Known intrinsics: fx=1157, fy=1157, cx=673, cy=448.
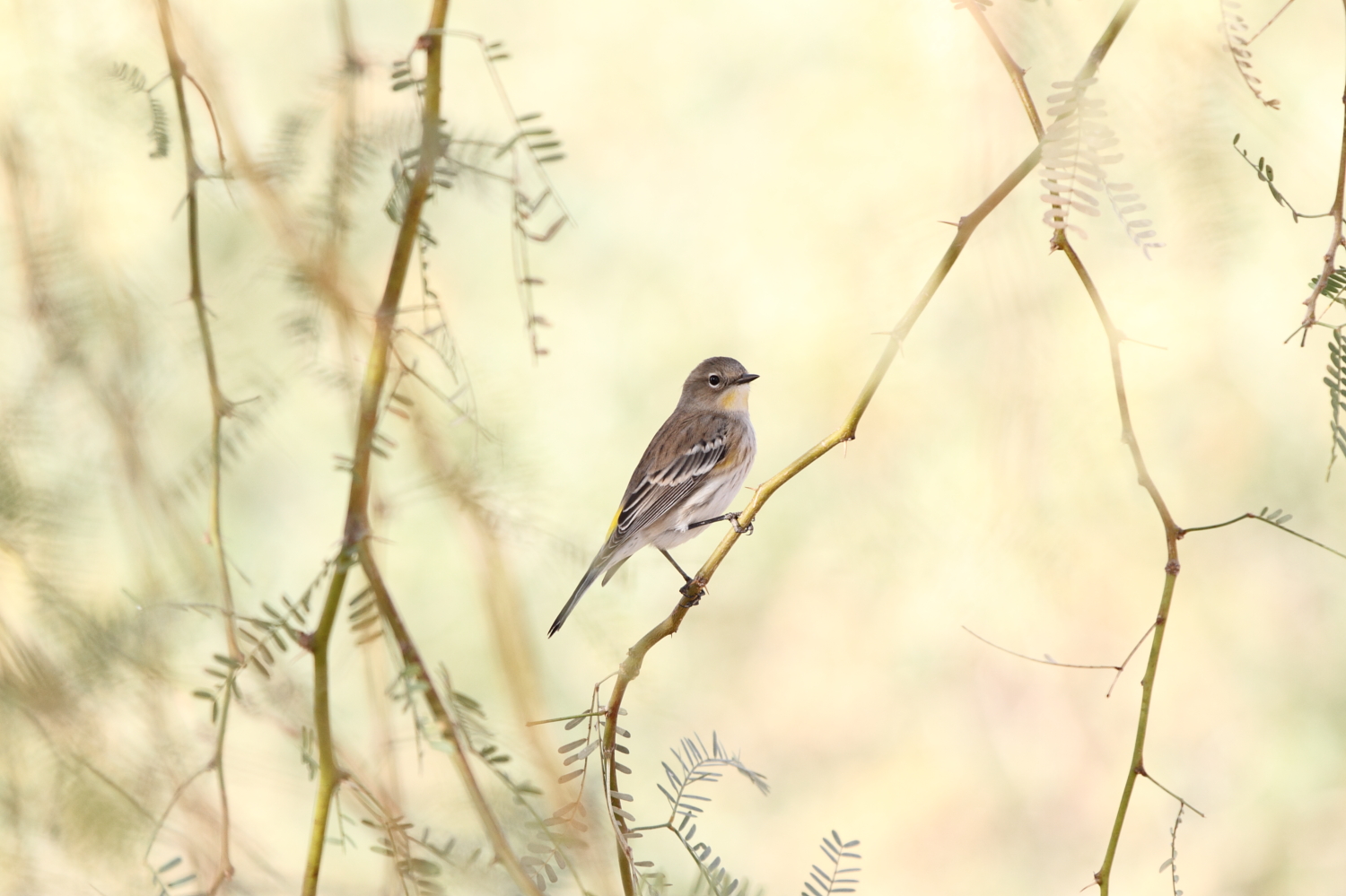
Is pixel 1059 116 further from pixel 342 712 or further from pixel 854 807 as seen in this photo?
pixel 854 807

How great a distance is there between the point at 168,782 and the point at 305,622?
2.21 feet

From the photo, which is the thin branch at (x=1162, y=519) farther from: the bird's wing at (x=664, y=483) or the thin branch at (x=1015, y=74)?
the bird's wing at (x=664, y=483)

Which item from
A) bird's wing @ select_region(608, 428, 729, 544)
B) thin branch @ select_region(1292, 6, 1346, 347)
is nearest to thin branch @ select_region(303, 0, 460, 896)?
thin branch @ select_region(1292, 6, 1346, 347)

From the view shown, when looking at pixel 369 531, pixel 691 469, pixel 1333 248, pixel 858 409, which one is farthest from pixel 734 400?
pixel 1333 248

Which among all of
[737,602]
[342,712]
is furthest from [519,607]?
[737,602]

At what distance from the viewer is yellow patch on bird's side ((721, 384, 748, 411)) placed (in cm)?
342

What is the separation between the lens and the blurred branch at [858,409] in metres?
1.22

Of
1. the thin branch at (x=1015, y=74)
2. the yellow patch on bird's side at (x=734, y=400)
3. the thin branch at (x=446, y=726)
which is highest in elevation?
the yellow patch on bird's side at (x=734, y=400)

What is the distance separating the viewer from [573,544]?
1896 millimetres

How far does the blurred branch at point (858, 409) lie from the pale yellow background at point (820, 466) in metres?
0.17

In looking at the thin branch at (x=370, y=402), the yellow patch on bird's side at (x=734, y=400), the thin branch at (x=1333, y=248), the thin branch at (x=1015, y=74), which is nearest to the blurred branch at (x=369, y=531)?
the thin branch at (x=370, y=402)

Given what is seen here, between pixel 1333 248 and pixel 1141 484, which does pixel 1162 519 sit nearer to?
pixel 1141 484

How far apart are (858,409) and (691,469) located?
6.43 ft

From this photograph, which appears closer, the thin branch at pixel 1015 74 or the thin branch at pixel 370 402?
the thin branch at pixel 1015 74
